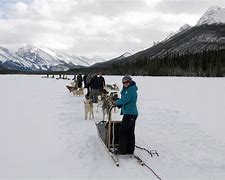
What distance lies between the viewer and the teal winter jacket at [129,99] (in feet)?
26.8

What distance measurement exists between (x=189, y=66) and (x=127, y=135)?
7918 centimetres

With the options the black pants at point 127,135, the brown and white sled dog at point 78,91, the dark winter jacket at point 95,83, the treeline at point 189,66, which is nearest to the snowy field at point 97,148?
the black pants at point 127,135

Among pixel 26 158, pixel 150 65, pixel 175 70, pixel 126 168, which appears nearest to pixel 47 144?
pixel 26 158

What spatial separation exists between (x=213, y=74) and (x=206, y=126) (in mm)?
63820

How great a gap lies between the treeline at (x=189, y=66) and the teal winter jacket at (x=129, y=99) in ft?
220

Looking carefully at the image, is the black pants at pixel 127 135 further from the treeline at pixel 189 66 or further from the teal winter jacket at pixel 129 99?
the treeline at pixel 189 66

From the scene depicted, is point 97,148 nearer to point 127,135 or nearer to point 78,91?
point 127,135

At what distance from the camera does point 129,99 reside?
816 cm

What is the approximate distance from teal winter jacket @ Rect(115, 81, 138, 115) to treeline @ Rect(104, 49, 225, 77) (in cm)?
6706

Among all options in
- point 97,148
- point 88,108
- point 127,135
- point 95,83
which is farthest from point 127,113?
point 95,83

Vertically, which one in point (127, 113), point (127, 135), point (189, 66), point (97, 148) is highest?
point (189, 66)

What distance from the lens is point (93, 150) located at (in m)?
8.97

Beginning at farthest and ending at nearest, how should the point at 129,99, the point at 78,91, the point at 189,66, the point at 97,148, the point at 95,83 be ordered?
the point at 189,66, the point at 78,91, the point at 95,83, the point at 97,148, the point at 129,99

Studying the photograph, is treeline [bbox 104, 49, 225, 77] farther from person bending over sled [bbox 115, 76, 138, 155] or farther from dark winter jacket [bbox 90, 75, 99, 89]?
person bending over sled [bbox 115, 76, 138, 155]
